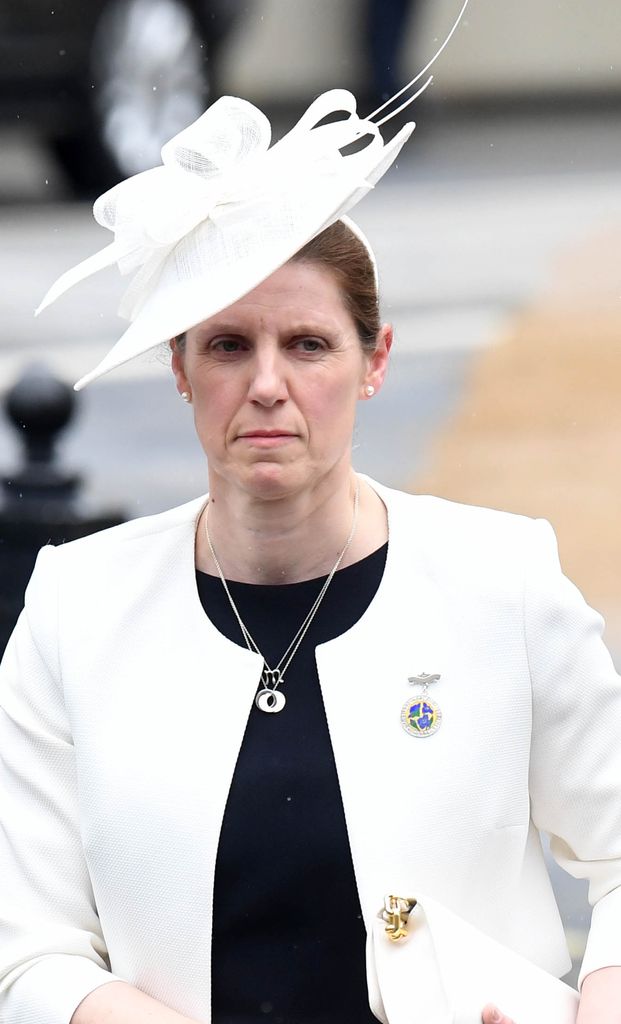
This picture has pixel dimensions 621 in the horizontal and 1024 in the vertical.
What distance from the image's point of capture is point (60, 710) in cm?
217

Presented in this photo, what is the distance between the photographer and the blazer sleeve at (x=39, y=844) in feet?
6.80

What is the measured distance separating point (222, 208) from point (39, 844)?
87 centimetres

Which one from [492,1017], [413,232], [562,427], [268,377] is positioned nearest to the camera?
[492,1017]

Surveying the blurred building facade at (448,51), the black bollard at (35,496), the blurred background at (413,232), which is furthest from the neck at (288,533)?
the blurred building facade at (448,51)

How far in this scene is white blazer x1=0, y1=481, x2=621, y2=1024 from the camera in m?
2.03

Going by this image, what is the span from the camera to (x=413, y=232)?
5992mm

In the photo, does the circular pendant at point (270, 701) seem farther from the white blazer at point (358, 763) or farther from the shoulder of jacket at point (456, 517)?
the shoulder of jacket at point (456, 517)

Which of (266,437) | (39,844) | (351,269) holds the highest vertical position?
(351,269)

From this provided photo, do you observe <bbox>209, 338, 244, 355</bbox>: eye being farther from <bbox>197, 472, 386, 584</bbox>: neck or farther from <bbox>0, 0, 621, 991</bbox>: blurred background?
<bbox>0, 0, 621, 991</bbox>: blurred background

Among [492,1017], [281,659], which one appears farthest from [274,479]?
[492,1017]

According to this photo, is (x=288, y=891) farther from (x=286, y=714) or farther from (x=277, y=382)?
(x=277, y=382)

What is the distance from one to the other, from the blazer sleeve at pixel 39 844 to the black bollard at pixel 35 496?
2.13 meters

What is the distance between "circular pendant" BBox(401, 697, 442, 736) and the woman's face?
12.5 inches

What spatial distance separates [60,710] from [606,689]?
2.40 ft
